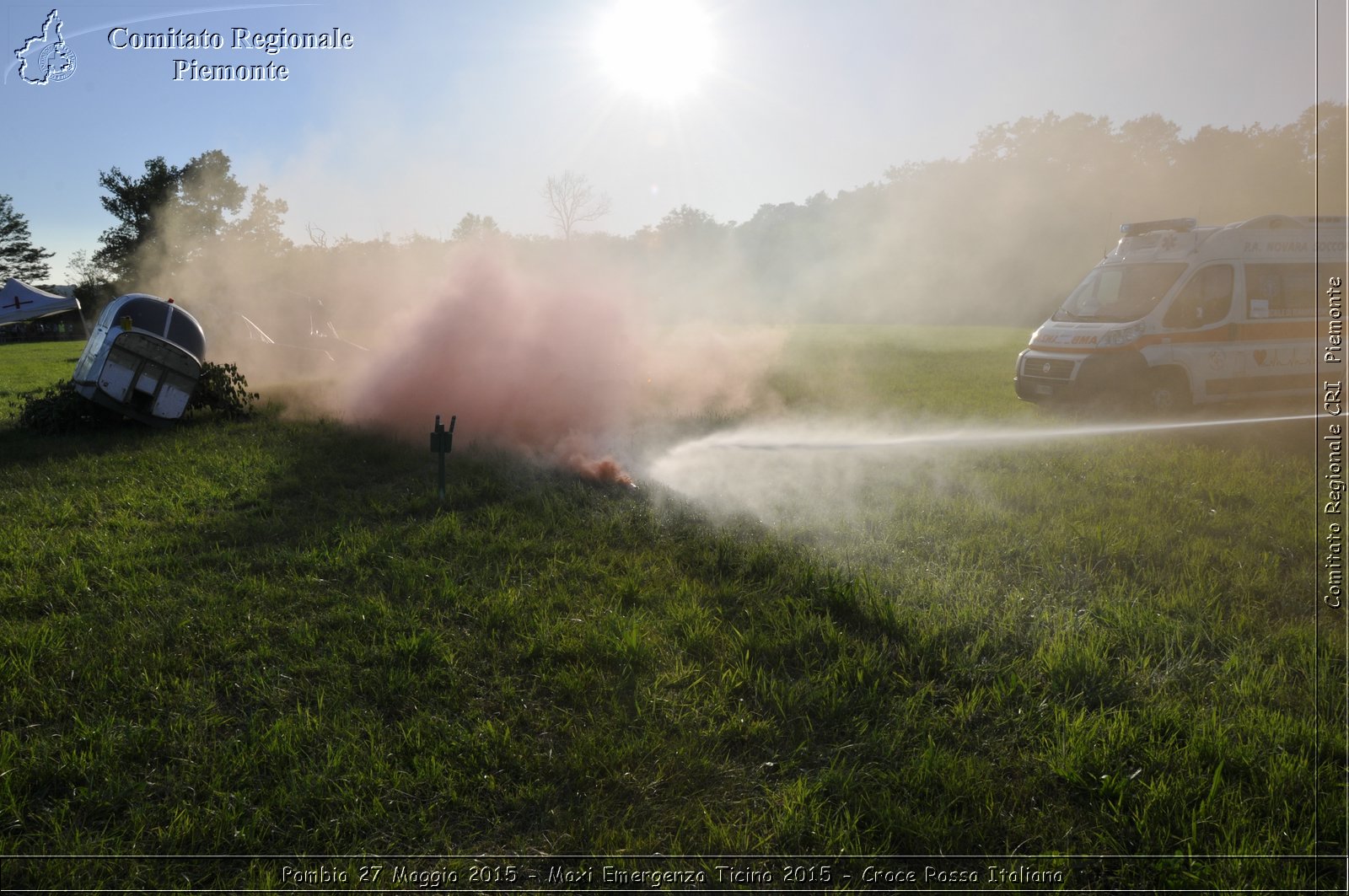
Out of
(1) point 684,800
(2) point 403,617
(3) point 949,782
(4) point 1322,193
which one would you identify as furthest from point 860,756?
(4) point 1322,193

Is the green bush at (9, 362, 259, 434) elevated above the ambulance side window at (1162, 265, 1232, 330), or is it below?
below

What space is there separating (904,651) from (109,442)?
34.1 ft

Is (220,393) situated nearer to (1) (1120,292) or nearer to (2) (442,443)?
(2) (442,443)

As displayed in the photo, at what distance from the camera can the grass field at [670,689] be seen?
8.98 feet

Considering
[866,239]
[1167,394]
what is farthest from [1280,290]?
[866,239]

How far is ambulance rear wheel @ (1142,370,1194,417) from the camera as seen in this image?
10.4 metres

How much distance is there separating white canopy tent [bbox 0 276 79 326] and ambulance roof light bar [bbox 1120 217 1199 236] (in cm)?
4110

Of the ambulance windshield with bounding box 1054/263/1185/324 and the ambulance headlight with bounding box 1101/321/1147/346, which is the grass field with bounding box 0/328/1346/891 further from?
the ambulance windshield with bounding box 1054/263/1185/324

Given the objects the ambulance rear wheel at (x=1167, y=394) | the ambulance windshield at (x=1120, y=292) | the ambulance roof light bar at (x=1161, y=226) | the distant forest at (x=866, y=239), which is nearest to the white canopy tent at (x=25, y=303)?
the distant forest at (x=866, y=239)

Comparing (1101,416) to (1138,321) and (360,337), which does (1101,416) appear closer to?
(1138,321)

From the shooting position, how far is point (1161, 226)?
1101 cm

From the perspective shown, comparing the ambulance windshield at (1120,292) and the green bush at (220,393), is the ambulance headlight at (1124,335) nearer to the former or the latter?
the ambulance windshield at (1120,292)

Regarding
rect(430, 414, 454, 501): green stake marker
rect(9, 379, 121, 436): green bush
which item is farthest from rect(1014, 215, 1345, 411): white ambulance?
rect(9, 379, 121, 436): green bush

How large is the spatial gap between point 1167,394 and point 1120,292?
1866mm
